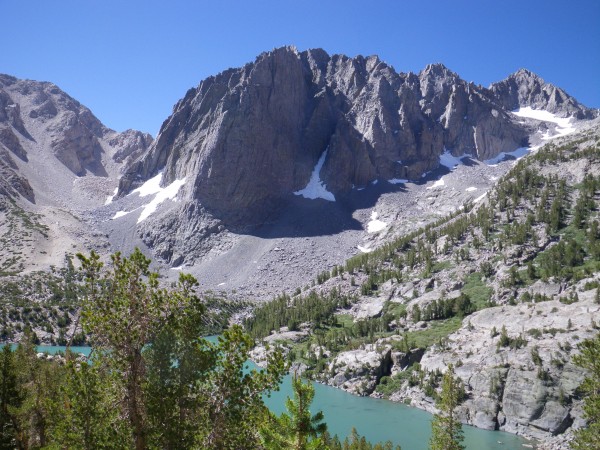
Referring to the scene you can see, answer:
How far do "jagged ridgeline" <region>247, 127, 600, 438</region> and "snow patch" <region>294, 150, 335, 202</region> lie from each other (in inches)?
1976

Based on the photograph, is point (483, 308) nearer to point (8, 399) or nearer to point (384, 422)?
point (384, 422)

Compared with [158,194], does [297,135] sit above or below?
above

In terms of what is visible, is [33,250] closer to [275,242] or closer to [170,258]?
[170,258]

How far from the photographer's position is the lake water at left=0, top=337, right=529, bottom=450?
3897 centimetres

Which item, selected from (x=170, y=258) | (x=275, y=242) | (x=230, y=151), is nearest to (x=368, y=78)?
(x=230, y=151)

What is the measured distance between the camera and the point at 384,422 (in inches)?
1748

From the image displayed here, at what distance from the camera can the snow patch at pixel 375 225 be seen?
436 ft

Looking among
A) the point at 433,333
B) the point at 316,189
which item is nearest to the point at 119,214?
the point at 316,189

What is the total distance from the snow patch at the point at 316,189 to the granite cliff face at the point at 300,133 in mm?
1869

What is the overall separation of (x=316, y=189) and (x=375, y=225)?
29.7 m

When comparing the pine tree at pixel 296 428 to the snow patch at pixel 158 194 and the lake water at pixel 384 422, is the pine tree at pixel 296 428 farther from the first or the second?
the snow patch at pixel 158 194

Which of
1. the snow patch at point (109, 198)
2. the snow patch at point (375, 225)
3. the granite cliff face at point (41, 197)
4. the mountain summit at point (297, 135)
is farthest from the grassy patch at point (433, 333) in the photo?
the snow patch at point (109, 198)

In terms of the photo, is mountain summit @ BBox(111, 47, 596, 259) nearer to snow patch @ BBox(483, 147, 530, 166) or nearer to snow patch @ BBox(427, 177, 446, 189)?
snow patch @ BBox(483, 147, 530, 166)

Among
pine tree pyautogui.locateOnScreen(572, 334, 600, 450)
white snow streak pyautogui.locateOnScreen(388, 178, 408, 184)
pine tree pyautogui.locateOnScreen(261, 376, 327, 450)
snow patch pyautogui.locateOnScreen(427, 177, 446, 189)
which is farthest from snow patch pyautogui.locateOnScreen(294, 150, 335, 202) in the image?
pine tree pyautogui.locateOnScreen(261, 376, 327, 450)
